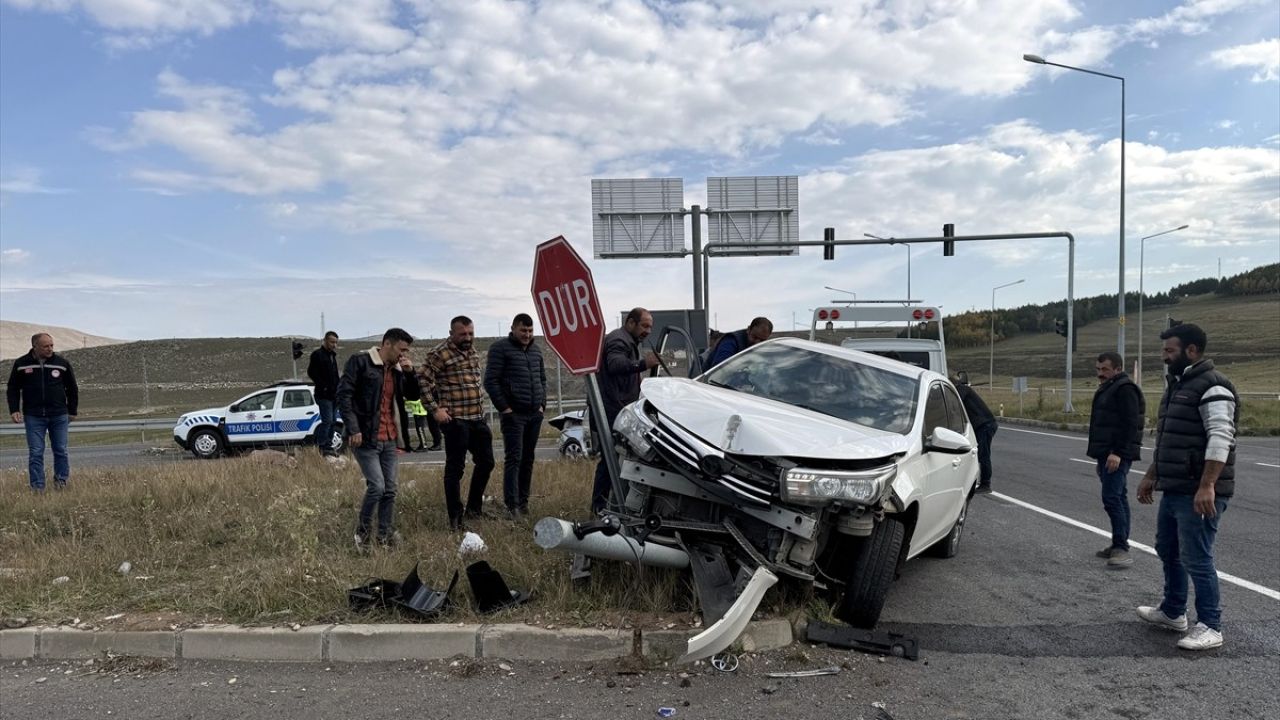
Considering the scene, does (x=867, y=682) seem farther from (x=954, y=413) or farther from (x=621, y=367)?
(x=621, y=367)

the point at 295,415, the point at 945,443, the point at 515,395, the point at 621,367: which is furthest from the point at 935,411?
the point at 295,415

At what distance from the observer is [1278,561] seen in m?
6.46

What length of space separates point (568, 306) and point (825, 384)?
1.91m

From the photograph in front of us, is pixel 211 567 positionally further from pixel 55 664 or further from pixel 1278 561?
pixel 1278 561

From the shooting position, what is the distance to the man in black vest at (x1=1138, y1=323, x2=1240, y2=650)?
4289mm

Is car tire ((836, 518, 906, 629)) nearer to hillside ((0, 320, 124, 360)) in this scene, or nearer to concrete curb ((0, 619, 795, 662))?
concrete curb ((0, 619, 795, 662))

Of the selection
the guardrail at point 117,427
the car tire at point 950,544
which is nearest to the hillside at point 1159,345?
the car tire at point 950,544

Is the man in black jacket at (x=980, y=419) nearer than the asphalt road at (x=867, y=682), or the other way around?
the asphalt road at (x=867, y=682)

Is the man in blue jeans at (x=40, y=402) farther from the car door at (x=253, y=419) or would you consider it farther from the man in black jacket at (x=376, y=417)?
the car door at (x=253, y=419)

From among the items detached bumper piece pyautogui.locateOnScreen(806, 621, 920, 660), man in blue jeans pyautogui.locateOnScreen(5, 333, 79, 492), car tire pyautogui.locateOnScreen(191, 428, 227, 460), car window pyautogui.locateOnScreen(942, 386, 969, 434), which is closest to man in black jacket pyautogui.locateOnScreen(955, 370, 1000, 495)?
car window pyautogui.locateOnScreen(942, 386, 969, 434)

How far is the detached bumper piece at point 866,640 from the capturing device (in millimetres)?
4250

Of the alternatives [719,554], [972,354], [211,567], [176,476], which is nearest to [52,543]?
[211,567]

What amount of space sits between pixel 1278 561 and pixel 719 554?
5.39 m

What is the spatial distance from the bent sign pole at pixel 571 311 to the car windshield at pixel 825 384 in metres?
1.16
